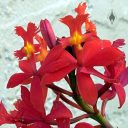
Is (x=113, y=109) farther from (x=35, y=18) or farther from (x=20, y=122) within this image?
(x=20, y=122)

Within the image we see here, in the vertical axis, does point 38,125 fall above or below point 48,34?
below

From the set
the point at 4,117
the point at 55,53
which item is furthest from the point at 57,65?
the point at 4,117

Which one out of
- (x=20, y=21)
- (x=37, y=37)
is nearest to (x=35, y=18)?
(x=20, y=21)

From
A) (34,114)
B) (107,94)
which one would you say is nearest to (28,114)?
(34,114)

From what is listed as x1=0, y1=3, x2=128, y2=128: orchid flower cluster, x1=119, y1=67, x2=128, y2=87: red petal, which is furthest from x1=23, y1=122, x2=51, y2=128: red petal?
x1=119, y1=67, x2=128, y2=87: red petal

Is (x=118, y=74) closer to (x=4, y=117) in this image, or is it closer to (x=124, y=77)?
(x=124, y=77)
